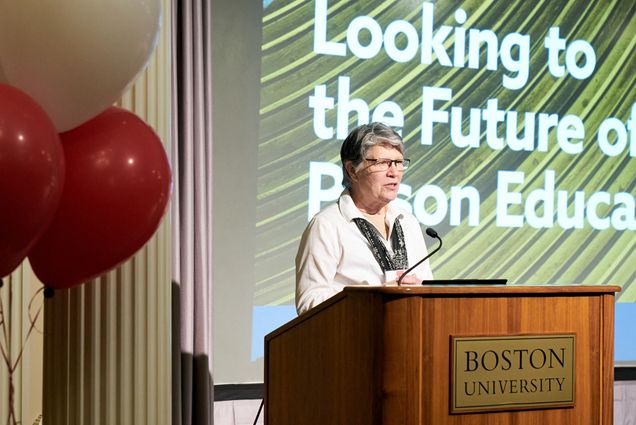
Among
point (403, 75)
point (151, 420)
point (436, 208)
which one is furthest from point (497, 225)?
point (151, 420)

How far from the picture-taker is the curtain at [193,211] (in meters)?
3.99

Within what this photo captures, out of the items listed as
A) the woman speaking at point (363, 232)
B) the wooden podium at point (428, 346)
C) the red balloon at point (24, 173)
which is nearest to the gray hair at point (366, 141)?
the woman speaking at point (363, 232)

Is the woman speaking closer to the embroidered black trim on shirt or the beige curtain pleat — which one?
the embroidered black trim on shirt

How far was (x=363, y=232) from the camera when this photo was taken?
3.24 m

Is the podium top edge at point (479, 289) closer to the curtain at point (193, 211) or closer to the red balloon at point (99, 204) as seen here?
the red balloon at point (99, 204)

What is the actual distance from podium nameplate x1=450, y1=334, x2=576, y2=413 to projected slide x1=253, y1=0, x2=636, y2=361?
2021mm

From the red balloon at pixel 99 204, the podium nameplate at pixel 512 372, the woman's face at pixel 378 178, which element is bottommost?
the podium nameplate at pixel 512 372

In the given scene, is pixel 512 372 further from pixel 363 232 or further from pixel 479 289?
pixel 363 232

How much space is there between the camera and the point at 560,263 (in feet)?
15.7

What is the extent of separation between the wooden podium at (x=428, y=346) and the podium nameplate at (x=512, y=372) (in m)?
0.01

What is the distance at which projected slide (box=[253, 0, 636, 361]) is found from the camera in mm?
4254

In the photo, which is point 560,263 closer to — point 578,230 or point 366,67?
point 578,230

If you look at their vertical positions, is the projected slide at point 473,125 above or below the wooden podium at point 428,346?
above

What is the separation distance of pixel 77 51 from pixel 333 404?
1.22 metres
